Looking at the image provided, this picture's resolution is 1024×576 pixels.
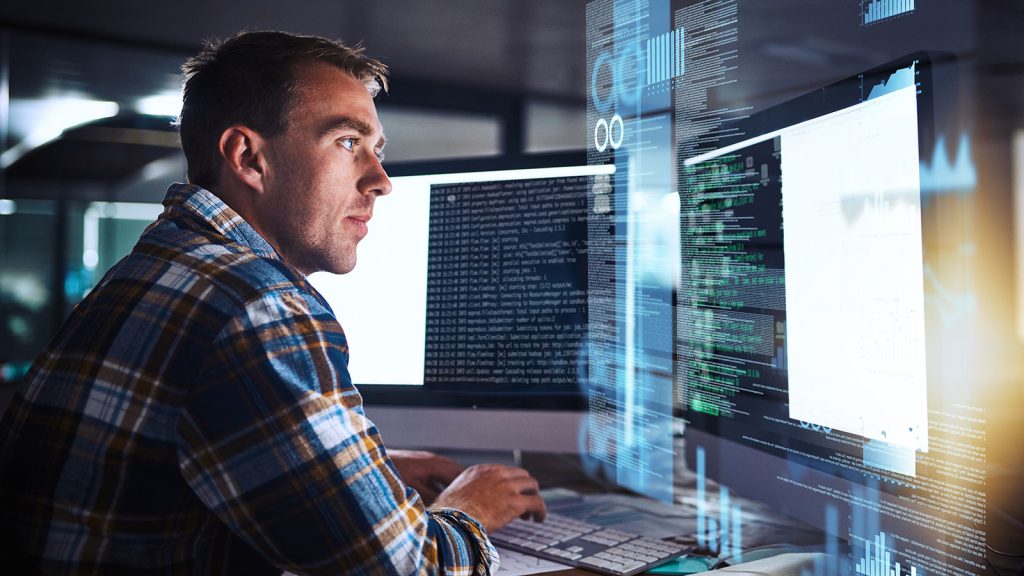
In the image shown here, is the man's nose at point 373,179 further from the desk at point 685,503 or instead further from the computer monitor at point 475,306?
the desk at point 685,503

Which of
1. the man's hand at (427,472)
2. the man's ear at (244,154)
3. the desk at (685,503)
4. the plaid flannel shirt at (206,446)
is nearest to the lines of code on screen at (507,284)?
the man's hand at (427,472)

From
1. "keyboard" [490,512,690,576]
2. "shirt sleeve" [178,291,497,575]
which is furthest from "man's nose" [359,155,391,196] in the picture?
"keyboard" [490,512,690,576]

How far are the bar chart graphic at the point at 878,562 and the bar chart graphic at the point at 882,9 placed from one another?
1.57 ft

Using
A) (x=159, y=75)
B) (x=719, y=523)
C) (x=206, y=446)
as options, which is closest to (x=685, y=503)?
(x=719, y=523)

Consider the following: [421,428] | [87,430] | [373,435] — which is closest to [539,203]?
[421,428]

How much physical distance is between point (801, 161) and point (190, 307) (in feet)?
2.02

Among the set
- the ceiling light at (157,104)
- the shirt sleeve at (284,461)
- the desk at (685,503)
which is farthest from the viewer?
the ceiling light at (157,104)

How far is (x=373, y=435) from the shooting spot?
64 centimetres

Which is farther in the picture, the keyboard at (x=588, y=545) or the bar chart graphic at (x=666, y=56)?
the bar chart graphic at (x=666, y=56)

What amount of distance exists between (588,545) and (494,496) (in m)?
0.13

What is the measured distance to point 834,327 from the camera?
0.72 m

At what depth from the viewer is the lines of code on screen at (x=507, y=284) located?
1.07 metres

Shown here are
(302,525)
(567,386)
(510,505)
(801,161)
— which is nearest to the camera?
(302,525)

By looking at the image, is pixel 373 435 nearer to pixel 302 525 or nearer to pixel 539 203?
pixel 302 525
